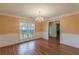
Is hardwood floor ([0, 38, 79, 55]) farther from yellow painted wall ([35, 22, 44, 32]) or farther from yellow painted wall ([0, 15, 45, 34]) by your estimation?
yellow painted wall ([35, 22, 44, 32])

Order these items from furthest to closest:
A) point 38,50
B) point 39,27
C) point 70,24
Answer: point 39,27 < point 70,24 < point 38,50

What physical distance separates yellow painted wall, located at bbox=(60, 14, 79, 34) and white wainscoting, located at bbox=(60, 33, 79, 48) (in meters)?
0.21

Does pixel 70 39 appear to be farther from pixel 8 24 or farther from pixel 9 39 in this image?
pixel 8 24

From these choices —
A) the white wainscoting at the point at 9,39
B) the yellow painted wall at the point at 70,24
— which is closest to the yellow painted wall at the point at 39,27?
the white wainscoting at the point at 9,39

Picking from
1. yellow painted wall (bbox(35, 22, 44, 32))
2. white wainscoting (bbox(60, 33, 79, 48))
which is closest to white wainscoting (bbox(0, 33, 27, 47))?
yellow painted wall (bbox(35, 22, 44, 32))

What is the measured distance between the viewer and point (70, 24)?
16.7 ft

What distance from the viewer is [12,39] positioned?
5.36 meters

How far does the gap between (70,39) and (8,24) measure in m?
3.50

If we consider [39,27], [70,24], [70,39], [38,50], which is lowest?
[38,50]

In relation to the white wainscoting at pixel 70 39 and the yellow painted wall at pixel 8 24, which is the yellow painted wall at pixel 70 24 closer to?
the white wainscoting at pixel 70 39

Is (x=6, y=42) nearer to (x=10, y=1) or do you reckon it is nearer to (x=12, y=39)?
(x=12, y=39)

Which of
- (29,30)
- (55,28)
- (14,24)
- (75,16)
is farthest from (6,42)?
(55,28)

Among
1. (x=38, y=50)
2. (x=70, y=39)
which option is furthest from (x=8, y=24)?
(x=70, y=39)

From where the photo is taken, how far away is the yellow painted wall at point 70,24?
15.4 ft
